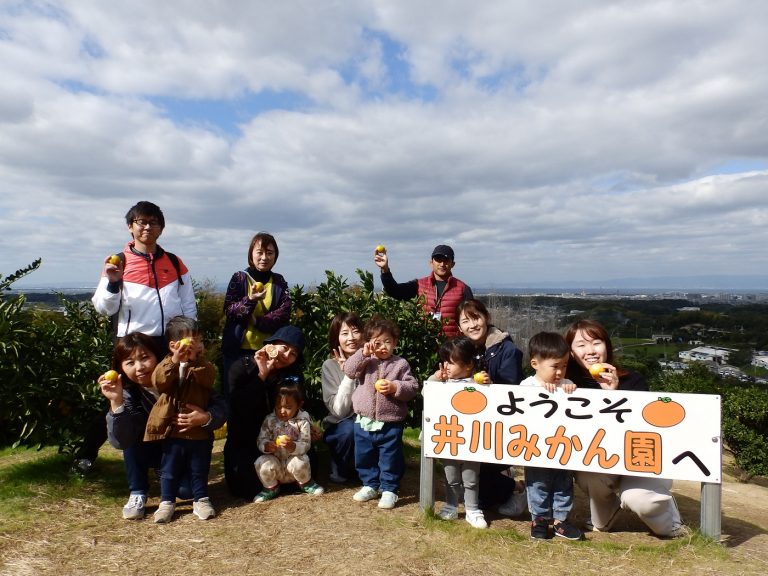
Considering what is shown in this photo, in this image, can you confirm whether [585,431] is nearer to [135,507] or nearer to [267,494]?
[267,494]

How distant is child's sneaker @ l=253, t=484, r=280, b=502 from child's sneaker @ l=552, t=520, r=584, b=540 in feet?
8.05

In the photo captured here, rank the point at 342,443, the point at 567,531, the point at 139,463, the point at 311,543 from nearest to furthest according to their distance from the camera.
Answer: the point at 311,543, the point at 567,531, the point at 139,463, the point at 342,443

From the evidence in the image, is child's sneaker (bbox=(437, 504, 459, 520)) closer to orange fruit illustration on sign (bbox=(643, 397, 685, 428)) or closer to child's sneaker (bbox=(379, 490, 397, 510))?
child's sneaker (bbox=(379, 490, 397, 510))

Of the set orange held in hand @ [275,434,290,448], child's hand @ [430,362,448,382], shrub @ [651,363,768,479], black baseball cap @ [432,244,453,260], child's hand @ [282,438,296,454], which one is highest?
black baseball cap @ [432,244,453,260]

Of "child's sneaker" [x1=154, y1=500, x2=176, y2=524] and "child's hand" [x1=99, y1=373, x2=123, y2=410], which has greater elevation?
"child's hand" [x1=99, y1=373, x2=123, y2=410]

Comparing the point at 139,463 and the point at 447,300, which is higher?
the point at 447,300

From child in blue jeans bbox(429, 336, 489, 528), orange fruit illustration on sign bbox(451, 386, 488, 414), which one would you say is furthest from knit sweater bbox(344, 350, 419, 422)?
orange fruit illustration on sign bbox(451, 386, 488, 414)

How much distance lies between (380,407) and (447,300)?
1702 mm

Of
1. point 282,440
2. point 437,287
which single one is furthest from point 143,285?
point 437,287

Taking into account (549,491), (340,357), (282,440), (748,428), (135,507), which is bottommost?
(748,428)

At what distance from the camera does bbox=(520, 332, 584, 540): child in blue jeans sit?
415cm

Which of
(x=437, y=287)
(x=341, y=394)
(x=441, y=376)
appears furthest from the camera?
(x=437, y=287)

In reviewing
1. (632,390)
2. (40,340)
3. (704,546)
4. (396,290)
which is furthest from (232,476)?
(704,546)

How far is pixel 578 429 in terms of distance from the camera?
4.13m
